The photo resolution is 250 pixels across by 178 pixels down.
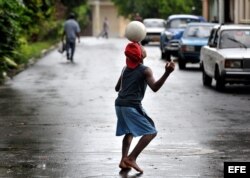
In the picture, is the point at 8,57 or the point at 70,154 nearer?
the point at 70,154

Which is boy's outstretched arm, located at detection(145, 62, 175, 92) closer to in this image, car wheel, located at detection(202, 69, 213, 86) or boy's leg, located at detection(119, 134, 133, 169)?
boy's leg, located at detection(119, 134, 133, 169)

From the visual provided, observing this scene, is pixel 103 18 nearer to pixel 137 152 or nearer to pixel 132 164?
pixel 137 152

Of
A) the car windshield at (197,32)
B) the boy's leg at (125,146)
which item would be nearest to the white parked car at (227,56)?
the car windshield at (197,32)

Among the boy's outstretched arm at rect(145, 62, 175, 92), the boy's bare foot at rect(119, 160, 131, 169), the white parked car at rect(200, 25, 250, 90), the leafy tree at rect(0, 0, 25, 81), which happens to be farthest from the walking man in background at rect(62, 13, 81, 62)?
the boy's outstretched arm at rect(145, 62, 175, 92)

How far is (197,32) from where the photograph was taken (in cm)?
2998

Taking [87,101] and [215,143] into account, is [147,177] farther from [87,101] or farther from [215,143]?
[87,101]

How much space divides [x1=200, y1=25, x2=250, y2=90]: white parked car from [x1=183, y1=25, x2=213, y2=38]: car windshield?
273 inches

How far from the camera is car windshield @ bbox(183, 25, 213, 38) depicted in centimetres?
2972

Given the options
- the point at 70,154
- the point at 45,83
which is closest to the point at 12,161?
the point at 70,154

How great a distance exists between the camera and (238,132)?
1324 centimetres

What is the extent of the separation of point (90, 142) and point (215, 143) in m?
1.82

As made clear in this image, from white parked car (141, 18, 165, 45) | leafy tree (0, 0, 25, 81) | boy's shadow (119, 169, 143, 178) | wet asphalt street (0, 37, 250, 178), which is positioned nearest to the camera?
boy's shadow (119, 169, 143, 178)

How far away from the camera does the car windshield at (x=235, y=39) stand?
2092cm

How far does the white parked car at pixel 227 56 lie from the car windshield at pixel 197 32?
6927 millimetres
